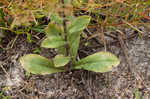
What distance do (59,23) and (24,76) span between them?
52cm

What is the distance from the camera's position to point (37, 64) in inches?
56.8

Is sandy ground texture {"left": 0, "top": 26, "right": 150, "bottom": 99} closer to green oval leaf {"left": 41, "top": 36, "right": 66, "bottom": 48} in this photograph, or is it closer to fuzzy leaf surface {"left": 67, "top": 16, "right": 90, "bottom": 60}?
fuzzy leaf surface {"left": 67, "top": 16, "right": 90, "bottom": 60}

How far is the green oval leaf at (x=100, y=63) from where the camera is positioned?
1406 mm

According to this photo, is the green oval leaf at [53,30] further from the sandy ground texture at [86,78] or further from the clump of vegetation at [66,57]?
the sandy ground texture at [86,78]

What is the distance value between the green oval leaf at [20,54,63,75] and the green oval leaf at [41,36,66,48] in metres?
0.23

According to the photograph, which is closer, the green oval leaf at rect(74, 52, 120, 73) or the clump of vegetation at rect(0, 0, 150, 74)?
the clump of vegetation at rect(0, 0, 150, 74)

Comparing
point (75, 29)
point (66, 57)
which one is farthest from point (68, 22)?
point (66, 57)

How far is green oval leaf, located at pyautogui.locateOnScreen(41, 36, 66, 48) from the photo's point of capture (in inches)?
49.8

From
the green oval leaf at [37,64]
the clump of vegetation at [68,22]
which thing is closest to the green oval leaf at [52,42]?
the clump of vegetation at [68,22]

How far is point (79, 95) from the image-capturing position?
4.84 feet

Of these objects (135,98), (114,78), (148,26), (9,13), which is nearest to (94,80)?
(114,78)

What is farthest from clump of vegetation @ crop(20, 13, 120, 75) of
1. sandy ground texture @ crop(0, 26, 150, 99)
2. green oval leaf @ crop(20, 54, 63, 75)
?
sandy ground texture @ crop(0, 26, 150, 99)

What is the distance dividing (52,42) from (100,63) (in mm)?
398

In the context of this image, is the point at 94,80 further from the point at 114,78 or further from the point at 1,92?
the point at 1,92
